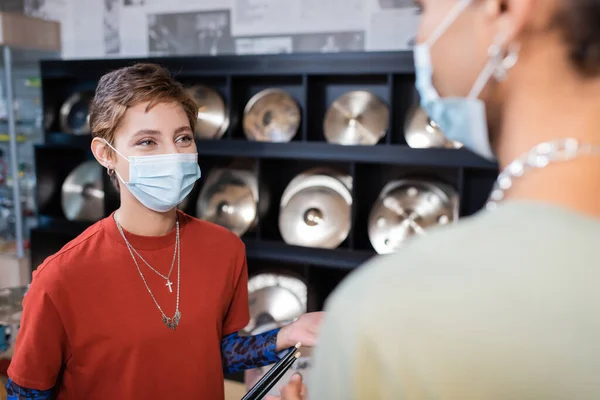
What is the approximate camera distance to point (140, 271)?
1255 millimetres

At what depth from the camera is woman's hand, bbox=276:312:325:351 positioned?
121 cm

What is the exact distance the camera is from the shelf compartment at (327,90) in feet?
9.32

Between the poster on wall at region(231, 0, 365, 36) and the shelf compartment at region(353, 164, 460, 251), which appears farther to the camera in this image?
the poster on wall at region(231, 0, 365, 36)

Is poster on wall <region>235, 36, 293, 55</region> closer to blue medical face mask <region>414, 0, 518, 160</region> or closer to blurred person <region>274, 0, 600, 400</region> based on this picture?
blue medical face mask <region>414, 0, 518, 160</region>

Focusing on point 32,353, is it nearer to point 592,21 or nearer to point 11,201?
point 592,21

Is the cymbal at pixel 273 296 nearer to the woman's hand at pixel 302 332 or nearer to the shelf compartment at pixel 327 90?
the shelf compartment at pixel 327 90

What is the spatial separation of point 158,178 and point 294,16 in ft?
6.71

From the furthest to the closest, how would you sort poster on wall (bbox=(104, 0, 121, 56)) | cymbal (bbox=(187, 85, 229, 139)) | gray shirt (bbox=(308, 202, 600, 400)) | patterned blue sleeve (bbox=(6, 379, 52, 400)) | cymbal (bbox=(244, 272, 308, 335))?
1. poster on wall (bbox=(104, 0, 121, 56))
2. cymbal (bbox=(187, 85, 229, 139))
3. cymbal (bbox=(244, 272, 308, 335))
4. patterned blue sleeve (bbox=(6, 379, 52, 400))
5. gray shirt (bbox=(308, 202, 600, 400))

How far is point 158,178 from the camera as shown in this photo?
131 cm

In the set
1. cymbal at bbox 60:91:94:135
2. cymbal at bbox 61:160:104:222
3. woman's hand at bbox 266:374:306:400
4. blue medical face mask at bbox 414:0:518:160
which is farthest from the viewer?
cymbal at bbox 60:91:94:135

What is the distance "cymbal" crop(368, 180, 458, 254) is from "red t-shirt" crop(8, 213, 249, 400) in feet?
4.76

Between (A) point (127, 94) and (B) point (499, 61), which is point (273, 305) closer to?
(A) point (127, 94)

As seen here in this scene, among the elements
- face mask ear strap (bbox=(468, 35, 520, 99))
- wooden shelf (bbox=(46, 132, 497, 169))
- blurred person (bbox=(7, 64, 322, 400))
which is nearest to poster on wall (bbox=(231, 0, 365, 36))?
wooden shelf (bbox=(46, 132, 497, 169))

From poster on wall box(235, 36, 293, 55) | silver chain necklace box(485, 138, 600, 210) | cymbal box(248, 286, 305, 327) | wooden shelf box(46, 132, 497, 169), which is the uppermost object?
poster on wall box(235, 36, 293, 55)
